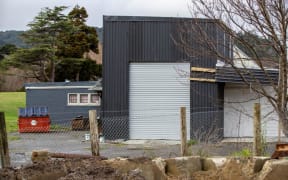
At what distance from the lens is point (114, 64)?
28125 mm

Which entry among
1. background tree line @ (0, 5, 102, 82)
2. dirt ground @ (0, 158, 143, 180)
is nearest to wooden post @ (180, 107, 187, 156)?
dirt ground @ (0, 158, 143, 180)

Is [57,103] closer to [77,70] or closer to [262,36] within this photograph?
[77,70]

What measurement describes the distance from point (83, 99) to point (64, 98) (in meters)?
1.38

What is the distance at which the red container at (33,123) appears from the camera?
33531 millimetres

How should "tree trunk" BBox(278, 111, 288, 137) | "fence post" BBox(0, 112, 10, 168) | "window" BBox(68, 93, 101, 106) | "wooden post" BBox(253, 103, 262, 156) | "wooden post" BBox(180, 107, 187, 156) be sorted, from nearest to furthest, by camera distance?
1. "fence post" BBox(0, 112, 10, 168)
2. "tree trunk" BBox(278, 111, 288, 137)
3. "wooden post" BBox(253, 103, 262, 156)
4. "wooden post" BBox(180, 107, 187, 156)
5. "window" BBox(68, 93, 101, 106)

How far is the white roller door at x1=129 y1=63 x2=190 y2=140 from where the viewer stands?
27.8m

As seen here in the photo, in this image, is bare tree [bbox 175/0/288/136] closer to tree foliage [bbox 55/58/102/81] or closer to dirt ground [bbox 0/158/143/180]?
dirt ground [bbox 0/158/143/180]

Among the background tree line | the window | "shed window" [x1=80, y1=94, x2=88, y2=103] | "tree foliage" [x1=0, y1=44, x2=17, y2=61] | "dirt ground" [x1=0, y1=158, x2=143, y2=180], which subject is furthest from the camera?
the background tree line

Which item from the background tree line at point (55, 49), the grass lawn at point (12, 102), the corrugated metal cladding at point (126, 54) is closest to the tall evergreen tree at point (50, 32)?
the background tree line at point (55, 49)

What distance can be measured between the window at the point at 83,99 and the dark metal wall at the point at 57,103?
0.22 m

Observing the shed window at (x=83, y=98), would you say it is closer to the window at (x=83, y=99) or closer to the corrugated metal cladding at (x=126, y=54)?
the window at (x=83, y=99)

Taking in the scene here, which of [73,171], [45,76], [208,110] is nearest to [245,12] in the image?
[73,171]

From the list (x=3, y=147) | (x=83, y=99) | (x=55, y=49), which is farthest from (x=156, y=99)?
(x=55, y=49)

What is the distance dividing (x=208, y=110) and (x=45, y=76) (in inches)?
1113
